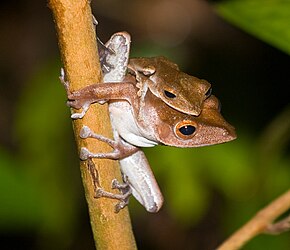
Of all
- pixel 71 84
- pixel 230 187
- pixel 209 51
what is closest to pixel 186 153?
pixel 230 187

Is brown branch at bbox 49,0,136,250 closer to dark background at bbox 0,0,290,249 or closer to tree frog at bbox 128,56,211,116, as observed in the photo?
tree frog at bbox 128,56,211,116

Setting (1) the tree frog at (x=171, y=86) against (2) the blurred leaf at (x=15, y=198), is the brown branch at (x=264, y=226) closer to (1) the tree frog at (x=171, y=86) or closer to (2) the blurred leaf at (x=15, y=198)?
(1) the tree frog at (x=171, y=86)

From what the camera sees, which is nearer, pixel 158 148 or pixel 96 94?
pixel 96 94

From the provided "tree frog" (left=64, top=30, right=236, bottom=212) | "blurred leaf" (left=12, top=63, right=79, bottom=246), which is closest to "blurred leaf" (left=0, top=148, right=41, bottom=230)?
"blurred leaf" (left=12, top=63, right=79, bottom=246)

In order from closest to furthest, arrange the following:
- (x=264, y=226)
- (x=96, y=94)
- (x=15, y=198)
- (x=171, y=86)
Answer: (x=96, y=94) → (x=171, y=86) → (x=264, y=226) → (x=15, y=198)

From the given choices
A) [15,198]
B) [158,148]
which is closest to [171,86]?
[15,198]

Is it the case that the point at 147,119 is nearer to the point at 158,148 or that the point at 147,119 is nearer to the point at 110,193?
the point at 110,193

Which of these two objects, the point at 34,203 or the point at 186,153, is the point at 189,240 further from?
the point at 34,203
